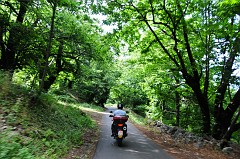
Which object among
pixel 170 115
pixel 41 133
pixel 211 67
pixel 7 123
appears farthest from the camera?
pixel 170 115

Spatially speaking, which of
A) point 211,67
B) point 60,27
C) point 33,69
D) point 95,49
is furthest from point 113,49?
point 211,67

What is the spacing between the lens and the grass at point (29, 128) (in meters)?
6.26

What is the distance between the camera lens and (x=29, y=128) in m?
8.47

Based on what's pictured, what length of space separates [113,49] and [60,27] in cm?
Answer: 334

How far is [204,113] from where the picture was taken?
1446cm

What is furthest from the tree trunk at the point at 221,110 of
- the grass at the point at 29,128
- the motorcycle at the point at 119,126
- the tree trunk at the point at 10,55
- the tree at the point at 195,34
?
the tree trunk at the point at 10,55

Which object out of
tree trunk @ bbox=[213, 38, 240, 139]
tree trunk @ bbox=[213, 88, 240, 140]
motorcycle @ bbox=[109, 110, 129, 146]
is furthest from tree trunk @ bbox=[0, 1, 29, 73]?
tree trunk @ bbox=[213, 88, 240, 140]

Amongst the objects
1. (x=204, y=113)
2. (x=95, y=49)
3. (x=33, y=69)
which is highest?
(x=95, y=49)

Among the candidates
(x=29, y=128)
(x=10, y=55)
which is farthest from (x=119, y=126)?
(x=10, y=55)

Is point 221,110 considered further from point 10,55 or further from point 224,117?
point 10,55

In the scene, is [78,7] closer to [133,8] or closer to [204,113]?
[133,8]

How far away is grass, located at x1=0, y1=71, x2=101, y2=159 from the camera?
6258 mm

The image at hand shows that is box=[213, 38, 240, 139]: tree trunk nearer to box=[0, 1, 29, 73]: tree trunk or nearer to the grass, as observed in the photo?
the grass

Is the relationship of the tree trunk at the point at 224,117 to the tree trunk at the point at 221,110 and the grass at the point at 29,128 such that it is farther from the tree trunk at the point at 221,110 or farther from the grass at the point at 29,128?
the grass at the point at 29,128
